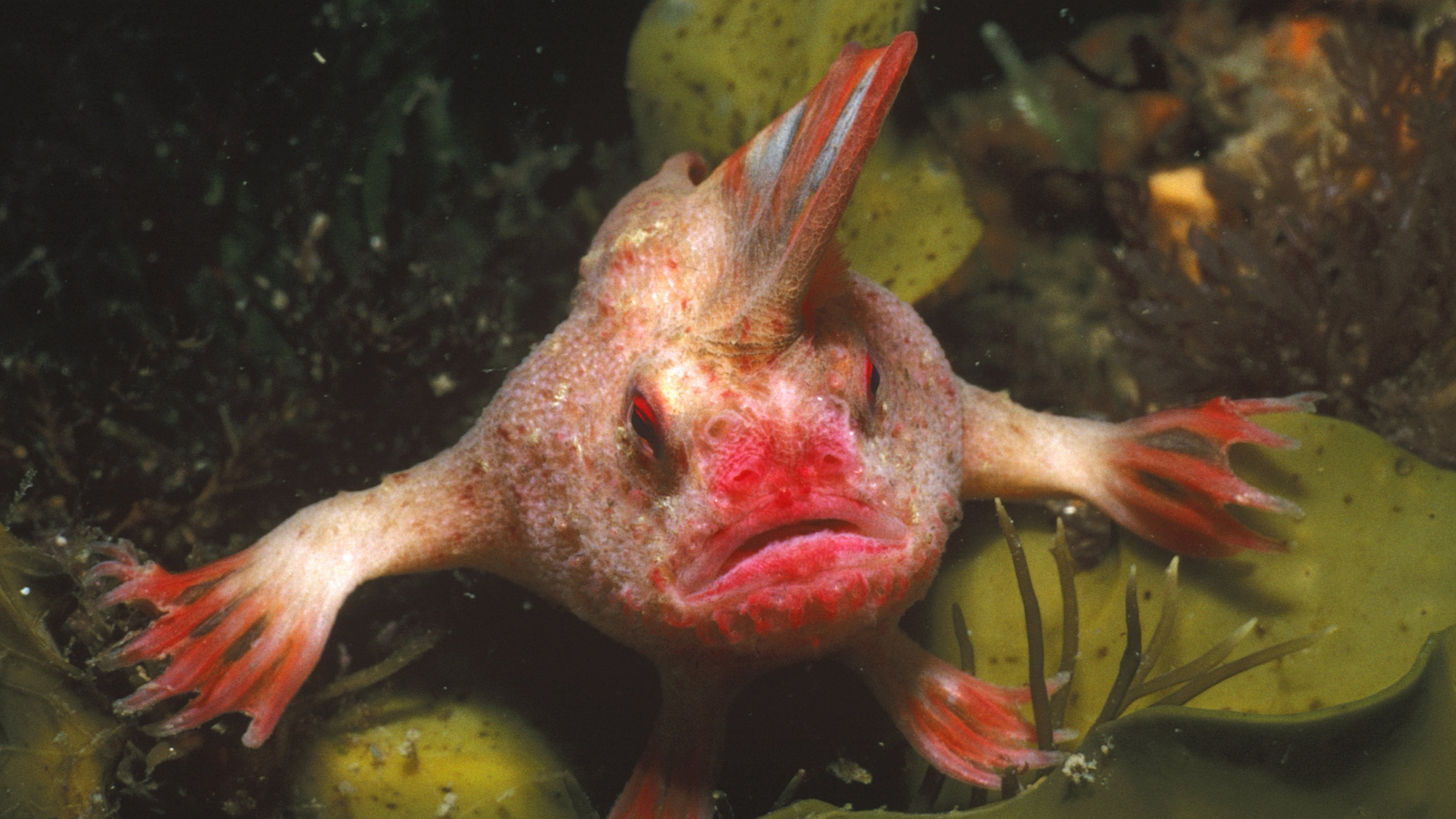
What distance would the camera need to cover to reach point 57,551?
278 cm

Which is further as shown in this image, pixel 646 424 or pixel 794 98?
pixel 794 98

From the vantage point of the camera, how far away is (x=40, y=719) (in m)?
2.48

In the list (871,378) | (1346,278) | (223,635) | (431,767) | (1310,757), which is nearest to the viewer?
(1310,757)

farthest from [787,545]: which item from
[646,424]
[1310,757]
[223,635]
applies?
[223,635]

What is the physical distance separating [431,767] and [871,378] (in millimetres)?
2006

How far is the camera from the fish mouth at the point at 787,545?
192 centimetres

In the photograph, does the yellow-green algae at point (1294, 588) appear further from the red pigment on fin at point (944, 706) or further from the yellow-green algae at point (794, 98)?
the yellow-green algae at point (794, 98)

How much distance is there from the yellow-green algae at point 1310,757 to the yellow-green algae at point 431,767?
146 cm

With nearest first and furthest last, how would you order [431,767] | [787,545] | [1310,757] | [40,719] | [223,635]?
[787,545] → [1310,757] → [40,719] → [223,635] → [431,767]

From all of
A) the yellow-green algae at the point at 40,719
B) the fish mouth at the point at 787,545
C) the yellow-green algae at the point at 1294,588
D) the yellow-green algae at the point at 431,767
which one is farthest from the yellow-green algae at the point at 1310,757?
the yellow-green algae at the point at 40,719

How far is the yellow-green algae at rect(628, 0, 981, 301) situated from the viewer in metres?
3.76

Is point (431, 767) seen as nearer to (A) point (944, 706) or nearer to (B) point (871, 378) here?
(A) point (944, 706)

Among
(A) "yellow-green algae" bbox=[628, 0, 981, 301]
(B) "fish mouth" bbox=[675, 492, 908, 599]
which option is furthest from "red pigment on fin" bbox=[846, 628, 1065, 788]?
(A) "yellow-green algae" bbox=[628, 0, 981, 301]

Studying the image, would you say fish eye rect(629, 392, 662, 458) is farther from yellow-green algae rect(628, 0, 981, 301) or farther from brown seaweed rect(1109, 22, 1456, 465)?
brown seaweed rect(1109, 22, 1456, 465)
